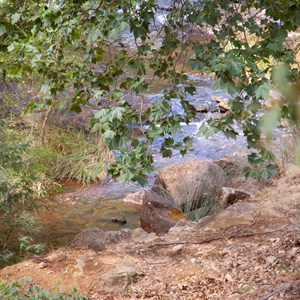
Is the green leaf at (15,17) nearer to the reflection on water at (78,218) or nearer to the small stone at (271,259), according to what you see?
the small stone at (271,259)

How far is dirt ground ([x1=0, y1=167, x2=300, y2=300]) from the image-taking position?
4273 mm

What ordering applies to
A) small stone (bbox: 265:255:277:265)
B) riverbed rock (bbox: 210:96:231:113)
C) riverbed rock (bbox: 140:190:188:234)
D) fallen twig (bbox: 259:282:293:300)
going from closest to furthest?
fallen twig (bbox: 259:282:293:300) → small stone (bbox: 265:255:277:265) → riverbed rock (bbox: 140:190:188:234) → riverbed rock (bbox: 210:96:231:113)

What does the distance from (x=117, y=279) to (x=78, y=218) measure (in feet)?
15.0

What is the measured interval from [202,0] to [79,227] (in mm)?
6048

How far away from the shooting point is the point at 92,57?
126 inches

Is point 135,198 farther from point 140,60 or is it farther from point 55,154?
point 140,60

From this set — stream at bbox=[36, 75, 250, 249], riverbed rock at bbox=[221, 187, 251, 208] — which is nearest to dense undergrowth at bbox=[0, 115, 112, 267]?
stream at bbox=[36, 75, 250, 249]

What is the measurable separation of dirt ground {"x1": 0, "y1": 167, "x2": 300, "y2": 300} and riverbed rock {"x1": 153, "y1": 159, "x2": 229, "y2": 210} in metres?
2.70

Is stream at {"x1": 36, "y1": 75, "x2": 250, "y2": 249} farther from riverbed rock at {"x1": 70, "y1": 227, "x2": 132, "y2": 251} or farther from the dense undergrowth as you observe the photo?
riverbed rock at {"x1": 70, "y1": 227, "x2": 132, "y2": 251}

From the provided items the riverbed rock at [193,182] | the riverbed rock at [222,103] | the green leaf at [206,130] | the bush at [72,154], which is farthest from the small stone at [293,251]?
the riverbed rock at [222,103]

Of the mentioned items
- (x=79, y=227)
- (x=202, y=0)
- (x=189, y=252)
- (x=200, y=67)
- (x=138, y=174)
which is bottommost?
(x=79, y=227)

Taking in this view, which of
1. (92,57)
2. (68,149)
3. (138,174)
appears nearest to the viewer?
(138,174)

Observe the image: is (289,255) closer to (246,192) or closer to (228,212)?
(228,212)

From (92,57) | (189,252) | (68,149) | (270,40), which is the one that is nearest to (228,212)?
(189,252)
